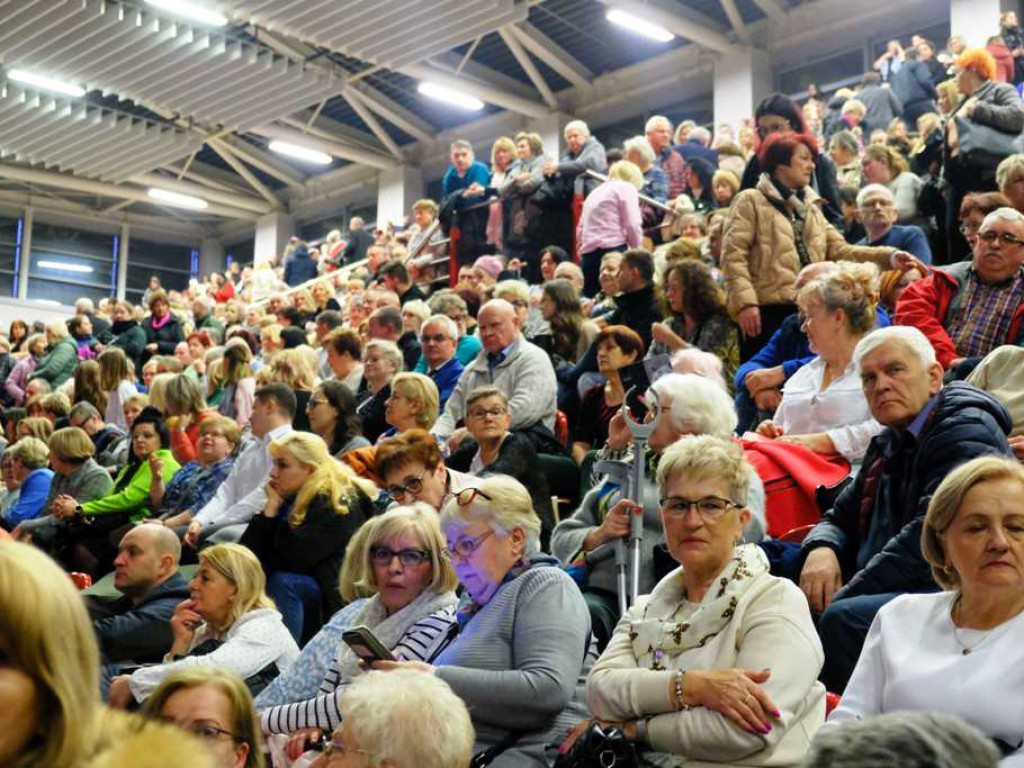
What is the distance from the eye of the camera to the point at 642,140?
10.9 metres

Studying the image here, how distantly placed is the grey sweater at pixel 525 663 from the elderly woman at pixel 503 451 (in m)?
1.74

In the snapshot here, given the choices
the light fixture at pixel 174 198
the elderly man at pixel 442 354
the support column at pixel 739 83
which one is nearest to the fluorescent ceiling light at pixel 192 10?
the support column at pixel 739 83

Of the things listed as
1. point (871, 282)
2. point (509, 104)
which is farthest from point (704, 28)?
point (871, 282)

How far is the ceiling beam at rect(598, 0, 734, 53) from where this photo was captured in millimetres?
17000

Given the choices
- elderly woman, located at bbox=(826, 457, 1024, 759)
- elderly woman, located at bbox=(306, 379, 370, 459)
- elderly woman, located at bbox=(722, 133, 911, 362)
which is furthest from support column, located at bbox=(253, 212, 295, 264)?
elderly woman, located at bbox=(826, 457, 1024, 759)

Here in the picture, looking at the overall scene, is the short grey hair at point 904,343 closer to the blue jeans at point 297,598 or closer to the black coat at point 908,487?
the black coat at point 908,487

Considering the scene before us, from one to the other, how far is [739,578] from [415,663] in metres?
0.87

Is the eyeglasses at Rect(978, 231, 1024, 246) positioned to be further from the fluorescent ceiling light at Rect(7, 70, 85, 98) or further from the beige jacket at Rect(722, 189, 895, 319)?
the fluorescent ceiling light at Rect(7, 70, 85, 98)

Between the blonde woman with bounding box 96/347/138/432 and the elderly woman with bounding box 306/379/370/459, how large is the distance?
417 cm

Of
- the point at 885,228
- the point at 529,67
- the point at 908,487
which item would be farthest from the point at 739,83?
the point at 908,487

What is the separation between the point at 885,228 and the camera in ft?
21.9

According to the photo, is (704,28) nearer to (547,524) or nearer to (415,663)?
(547,524)

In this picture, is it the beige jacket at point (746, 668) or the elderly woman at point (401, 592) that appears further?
the elderly woman at point (401, 592)

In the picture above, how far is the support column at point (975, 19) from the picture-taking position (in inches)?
603
